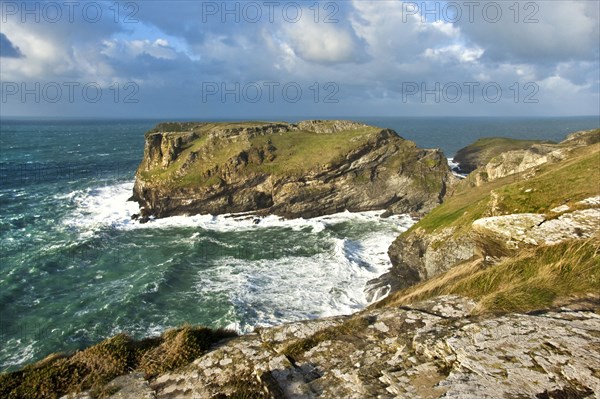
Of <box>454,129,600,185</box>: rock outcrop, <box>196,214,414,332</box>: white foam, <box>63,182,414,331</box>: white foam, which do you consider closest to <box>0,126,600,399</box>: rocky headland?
<box>196,214,414,332</box>: white foam

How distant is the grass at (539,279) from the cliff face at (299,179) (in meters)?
58.1

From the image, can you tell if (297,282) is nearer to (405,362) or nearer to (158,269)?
(158,269)

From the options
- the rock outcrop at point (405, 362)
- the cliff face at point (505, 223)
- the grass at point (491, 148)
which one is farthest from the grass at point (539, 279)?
the grass at point (491, 148)

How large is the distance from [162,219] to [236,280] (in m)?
34.1

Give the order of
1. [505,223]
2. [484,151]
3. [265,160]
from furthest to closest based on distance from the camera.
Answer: [484,151] < [265,160] < [505,223]

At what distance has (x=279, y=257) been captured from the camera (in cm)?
5000

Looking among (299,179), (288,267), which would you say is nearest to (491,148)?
(299,179)

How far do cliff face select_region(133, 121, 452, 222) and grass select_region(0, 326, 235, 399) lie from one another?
2393 inches

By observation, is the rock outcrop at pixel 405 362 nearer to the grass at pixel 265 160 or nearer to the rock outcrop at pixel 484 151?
the grass at pixel 265 160

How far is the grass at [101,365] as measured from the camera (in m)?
7.33

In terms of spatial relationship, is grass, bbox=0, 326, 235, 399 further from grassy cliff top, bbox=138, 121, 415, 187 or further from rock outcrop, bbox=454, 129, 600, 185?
grassy cliff top, bbox=138, 121, 415, 187

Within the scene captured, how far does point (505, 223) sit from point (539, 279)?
553cm

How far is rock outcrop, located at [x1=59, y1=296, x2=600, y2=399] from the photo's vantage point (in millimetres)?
5848

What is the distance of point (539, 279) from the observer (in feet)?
32.4
